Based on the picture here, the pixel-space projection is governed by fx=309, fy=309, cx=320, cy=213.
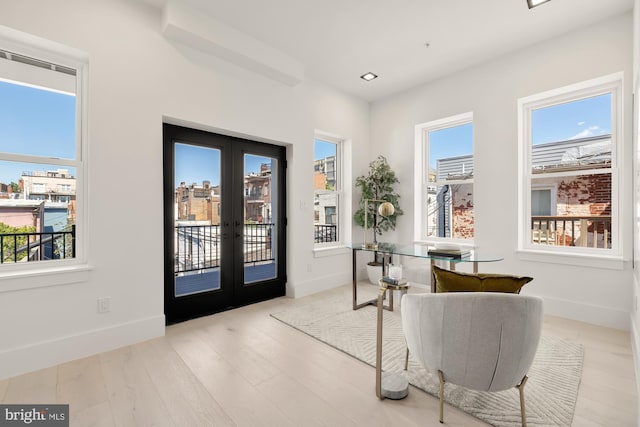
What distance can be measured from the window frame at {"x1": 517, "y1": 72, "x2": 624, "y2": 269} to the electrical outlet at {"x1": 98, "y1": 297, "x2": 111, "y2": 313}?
4.34 metres

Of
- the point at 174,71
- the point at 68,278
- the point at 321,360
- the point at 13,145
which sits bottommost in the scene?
the point at 321,360

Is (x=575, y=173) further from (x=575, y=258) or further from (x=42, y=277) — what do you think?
(x=42, y=277)

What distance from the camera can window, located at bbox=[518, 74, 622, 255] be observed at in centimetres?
324

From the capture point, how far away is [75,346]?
2.48 metres

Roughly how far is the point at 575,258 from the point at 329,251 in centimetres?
291

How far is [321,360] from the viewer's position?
246cm

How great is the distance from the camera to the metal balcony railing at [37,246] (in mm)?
2355

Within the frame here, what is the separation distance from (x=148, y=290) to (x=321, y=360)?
1.74 metres

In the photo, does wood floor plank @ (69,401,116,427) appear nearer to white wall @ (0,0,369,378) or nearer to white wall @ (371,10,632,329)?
white wall @ (0,0,369,378)

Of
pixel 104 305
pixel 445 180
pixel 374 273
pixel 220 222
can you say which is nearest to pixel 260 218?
pixel 220 222

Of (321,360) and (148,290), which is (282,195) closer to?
(148,290)

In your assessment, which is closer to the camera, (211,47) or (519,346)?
(519,346)

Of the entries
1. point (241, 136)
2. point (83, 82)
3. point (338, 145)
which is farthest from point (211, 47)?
point (338, 145)

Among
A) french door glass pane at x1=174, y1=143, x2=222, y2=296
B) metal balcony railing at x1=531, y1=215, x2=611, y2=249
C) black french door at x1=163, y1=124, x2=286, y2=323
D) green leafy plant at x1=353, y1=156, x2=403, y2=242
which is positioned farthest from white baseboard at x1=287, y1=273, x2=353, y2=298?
metal balcony railing at x1=531, y1=215, x2=611, y2=249
